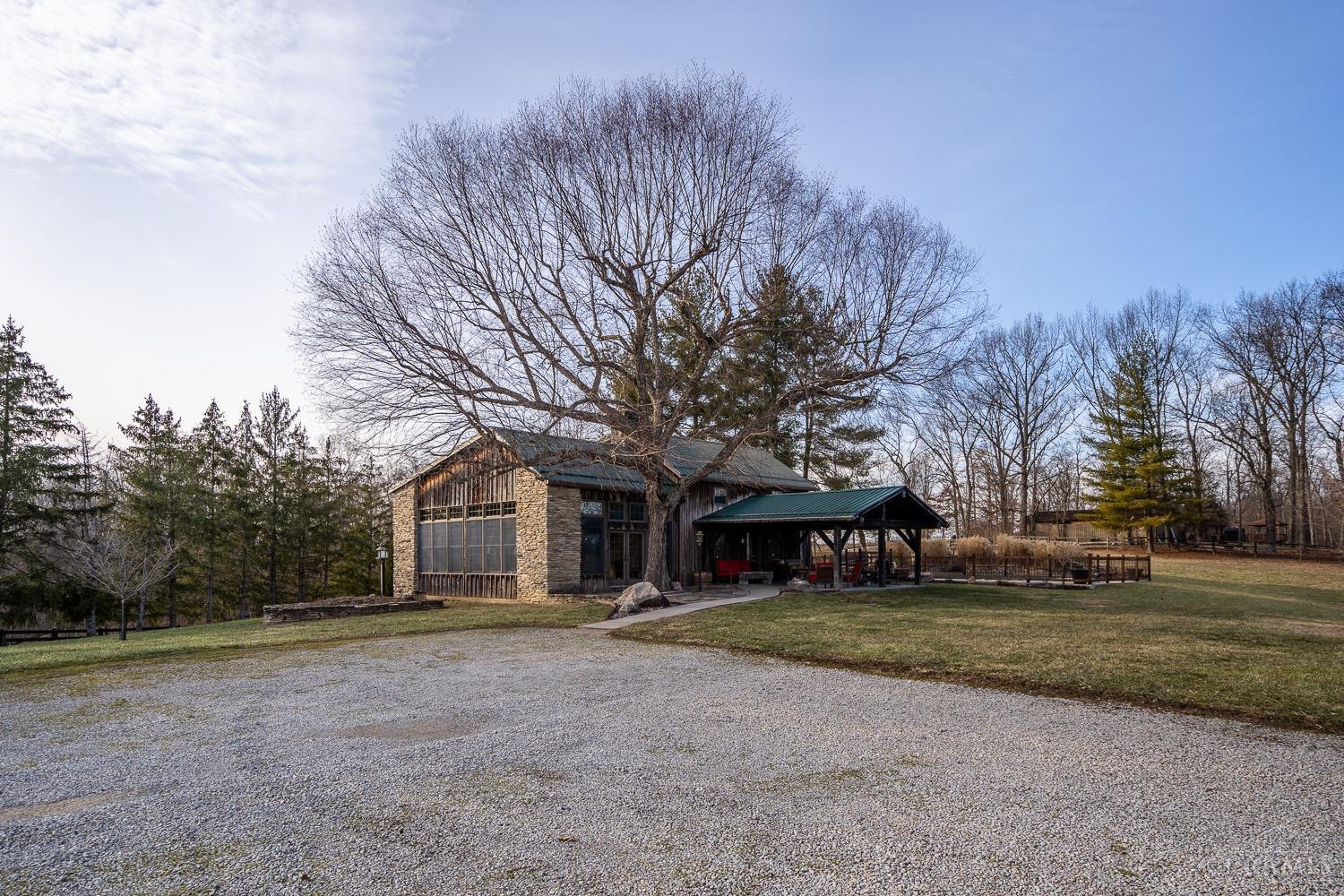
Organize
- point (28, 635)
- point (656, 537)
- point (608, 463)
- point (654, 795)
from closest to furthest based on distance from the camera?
1. point (654, 795)
2. point (608, 463)
3. point (656, 537)
4. point (28, 635)

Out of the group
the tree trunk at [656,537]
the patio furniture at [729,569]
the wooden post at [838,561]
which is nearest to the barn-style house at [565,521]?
the wooden post at [838,561]

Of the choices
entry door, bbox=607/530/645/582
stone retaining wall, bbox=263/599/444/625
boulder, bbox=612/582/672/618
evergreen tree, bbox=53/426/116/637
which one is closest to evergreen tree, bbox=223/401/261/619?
evergreen tree, bbox=53/426/116/637

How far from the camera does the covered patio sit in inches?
795

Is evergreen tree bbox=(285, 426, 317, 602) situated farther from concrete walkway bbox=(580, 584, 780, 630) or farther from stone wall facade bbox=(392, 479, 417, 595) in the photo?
concrete walkway bbox=(580, 584, 780, 630)

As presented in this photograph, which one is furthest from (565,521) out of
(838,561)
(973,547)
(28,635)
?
(28,635)

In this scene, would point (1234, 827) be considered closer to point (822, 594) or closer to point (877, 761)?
point (877, 761)

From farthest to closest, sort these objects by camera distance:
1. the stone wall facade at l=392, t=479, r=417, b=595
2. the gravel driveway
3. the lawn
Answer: the stone wall facade at l=392, t=479, r=417, b=595 → the lawn → the gravel driveway

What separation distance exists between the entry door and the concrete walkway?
343 cm

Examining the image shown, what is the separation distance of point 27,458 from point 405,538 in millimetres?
13942

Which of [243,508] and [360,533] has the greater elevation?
[243,508]

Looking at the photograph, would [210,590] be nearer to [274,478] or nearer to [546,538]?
[274,478]

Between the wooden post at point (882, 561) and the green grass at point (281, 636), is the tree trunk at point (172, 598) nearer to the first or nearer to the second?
the green grass at point (281, 636)

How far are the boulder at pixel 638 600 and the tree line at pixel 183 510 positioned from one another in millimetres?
13638

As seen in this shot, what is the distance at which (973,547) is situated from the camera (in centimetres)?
2698
